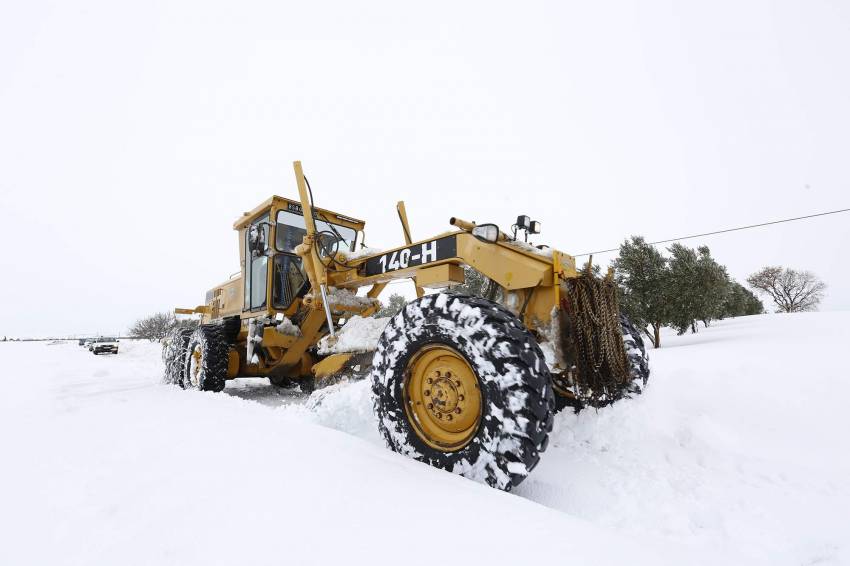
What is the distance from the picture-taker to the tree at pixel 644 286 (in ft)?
65.7

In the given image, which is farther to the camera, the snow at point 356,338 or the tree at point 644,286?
the tree at point 644,286

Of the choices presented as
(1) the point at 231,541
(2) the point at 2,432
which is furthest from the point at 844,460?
(2) the point at 2,432

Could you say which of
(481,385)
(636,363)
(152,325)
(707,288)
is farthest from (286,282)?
(152,325)

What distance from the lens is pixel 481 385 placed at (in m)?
2.47

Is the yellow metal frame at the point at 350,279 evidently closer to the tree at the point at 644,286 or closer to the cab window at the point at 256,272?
the cab window at the point at 256,272

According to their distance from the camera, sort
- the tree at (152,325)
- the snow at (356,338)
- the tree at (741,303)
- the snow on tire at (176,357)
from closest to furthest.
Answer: the snow at (356,338)
the snow on tire at (176,357)
the tree at (741,303)
the tree at (152,325)

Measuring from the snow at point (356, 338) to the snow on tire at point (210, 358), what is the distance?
Result: 7.14ft

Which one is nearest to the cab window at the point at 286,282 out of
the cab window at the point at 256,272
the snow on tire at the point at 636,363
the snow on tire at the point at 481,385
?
the cab window at the point at 256,272

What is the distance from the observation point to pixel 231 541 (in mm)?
1450

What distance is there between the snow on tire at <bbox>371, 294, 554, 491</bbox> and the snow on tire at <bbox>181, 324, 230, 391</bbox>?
168 inches

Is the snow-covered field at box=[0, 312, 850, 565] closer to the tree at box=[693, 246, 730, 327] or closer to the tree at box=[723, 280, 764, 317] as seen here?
the tree at box=[693, 246, 730, 327]

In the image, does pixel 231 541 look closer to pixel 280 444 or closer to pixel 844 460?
pixel 280 444

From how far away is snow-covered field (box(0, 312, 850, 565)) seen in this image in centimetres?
148

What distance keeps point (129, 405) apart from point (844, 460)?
5.51 meters
